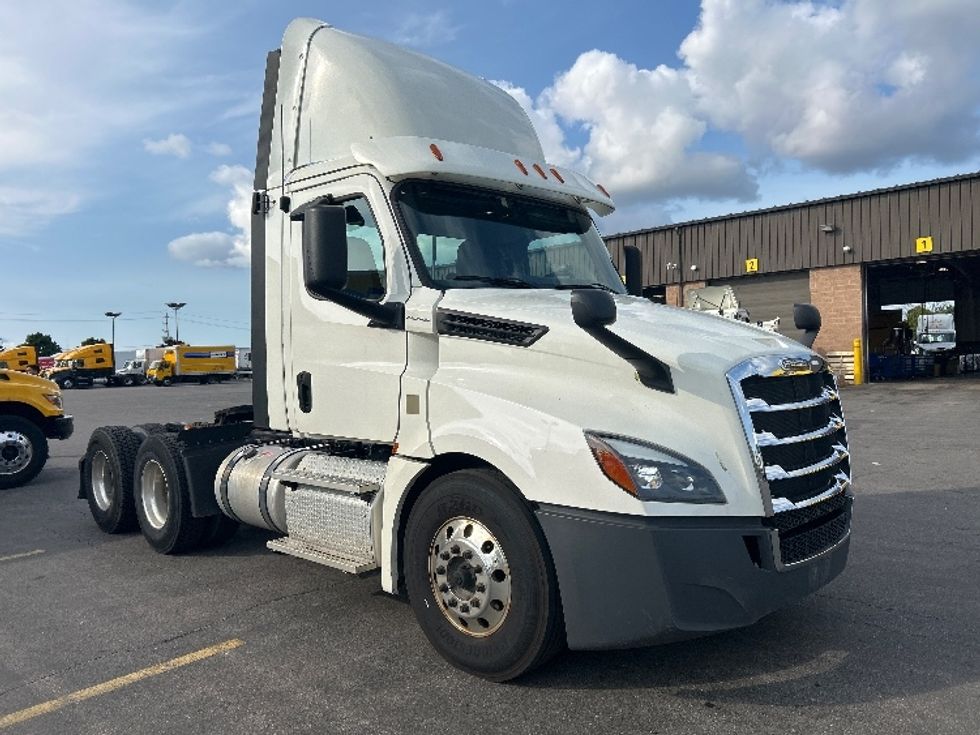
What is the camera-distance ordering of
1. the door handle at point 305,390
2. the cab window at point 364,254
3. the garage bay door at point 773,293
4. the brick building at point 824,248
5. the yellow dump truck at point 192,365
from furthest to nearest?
the yellow dump truck at point 192,365
the garage bay door at point 773,293
the brick building at point 824,248
the door handle at point 305,390
the cab window at point 364,254

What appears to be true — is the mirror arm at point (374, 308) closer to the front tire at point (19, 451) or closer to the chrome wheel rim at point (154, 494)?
the chrome wheel rim at point (154, 494)

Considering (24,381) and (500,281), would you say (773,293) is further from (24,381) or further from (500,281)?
(500,281)

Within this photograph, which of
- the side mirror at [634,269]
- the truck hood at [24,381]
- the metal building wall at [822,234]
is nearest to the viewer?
the side mirror at [634,269]

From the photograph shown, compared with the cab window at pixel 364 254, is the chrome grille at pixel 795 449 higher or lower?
lower

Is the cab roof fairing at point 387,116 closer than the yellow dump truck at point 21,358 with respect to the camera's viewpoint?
Yes

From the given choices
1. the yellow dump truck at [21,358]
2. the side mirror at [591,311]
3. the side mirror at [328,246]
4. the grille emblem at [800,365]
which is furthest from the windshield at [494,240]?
the yellow dump truck at [21,358]

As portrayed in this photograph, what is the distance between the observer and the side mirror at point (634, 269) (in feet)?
19.4

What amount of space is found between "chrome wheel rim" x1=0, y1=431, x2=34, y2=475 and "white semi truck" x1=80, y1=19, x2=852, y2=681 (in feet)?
17.6

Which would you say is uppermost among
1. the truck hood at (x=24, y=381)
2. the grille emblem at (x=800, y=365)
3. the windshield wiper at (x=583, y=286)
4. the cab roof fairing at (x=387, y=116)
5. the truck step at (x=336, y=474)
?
the cab roof fairing at (x=387, y=116)

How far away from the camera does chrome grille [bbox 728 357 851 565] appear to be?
141 inches

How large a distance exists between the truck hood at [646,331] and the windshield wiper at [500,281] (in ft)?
0.33

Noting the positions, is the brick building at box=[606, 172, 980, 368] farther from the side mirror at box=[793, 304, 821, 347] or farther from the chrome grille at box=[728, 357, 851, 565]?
the chrome grille at box=[728, 357, 851, 565]

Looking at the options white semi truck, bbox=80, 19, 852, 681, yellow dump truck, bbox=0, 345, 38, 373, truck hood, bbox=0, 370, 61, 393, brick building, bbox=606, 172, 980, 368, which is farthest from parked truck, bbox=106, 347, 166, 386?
white semi truck, bbox=80, 19, 852, 681

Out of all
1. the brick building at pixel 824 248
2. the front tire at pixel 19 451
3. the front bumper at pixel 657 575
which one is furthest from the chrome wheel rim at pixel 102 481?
the brick building at pixel 824 248
